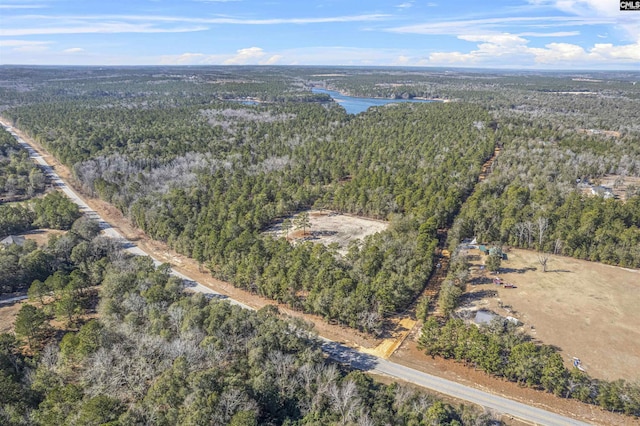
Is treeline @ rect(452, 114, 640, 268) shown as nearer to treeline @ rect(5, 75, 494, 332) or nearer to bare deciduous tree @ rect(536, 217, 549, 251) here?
bare deciduous tree @ rect(536, 217, 549, 251)

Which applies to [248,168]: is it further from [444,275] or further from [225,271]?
[444,275]

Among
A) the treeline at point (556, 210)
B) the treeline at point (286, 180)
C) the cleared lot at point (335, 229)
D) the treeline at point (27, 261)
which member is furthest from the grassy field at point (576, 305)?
the treeline at point (27, 261)

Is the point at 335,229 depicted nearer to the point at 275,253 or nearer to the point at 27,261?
the point at 275,253

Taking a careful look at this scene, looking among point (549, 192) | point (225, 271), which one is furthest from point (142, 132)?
point (549, 192)

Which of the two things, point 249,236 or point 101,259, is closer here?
point 101,259

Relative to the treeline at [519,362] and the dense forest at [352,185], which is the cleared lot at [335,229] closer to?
the dense forest at [352,185]
